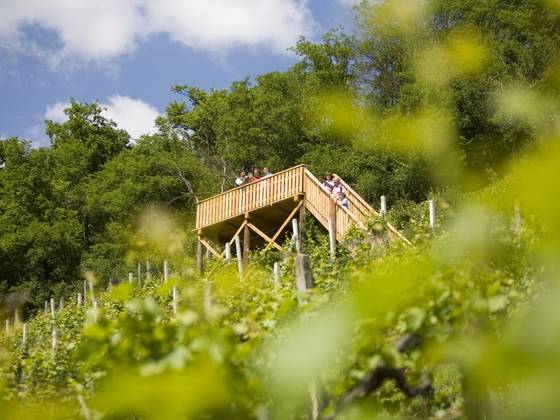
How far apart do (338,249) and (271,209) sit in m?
7.77

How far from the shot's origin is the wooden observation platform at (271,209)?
14297mm

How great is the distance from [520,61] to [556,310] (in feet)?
73.2

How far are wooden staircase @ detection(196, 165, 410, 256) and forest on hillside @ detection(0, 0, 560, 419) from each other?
37.7 inches

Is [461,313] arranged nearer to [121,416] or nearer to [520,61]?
[121,416]

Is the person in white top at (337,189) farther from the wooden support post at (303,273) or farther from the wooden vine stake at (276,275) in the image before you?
the wooden support post at (303,273)

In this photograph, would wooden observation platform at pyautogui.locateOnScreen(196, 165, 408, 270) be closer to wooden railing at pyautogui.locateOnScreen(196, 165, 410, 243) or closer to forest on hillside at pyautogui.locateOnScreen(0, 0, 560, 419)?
wooden railing at pyautogui.locateOnScreen(196, 165, 410, 243)

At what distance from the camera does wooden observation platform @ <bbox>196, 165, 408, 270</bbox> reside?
14297mm

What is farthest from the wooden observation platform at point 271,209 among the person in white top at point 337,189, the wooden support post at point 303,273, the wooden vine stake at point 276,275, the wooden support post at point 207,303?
the wooden support post at point 207,303

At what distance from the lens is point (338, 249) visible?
11070mm

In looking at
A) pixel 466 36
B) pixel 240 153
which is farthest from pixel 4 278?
pixel 466 36

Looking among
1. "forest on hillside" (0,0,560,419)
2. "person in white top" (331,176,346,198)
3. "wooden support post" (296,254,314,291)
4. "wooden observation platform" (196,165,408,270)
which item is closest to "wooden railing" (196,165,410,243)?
"wooden observation platform" (196,165,408,270)

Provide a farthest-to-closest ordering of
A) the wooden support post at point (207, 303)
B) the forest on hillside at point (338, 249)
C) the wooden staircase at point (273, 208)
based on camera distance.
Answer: the wooden staircase at point (273, 208) < the wooden support post at point (207, 303) < the forest on hillside at point (338, 249)

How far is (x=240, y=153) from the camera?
29344mm

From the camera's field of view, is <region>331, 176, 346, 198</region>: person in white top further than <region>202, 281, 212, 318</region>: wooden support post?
Yes
